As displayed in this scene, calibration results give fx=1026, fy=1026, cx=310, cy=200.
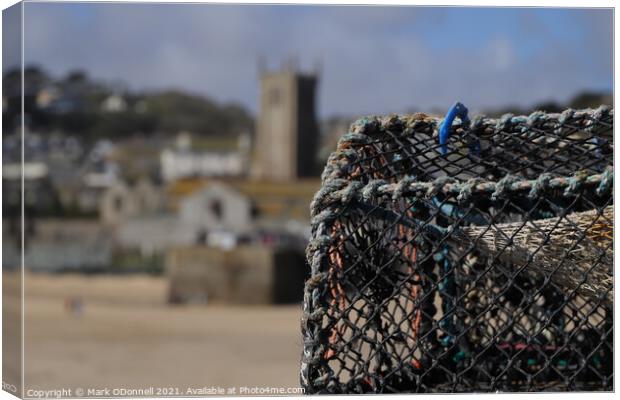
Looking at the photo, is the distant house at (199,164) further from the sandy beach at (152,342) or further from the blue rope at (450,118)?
the blue rope at (450,118)

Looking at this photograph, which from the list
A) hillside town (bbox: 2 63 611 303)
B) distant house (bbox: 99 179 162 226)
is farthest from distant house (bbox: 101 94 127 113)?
distant house (bbox: 99 179 162 226)

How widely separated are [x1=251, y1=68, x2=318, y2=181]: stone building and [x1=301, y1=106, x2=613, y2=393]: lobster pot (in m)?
63.7

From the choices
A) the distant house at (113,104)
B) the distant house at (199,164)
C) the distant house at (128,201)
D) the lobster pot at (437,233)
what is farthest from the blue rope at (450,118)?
the distant house at (113,104)

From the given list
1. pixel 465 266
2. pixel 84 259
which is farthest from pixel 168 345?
pixel 84 259

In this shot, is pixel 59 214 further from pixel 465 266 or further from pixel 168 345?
pixel 465 266

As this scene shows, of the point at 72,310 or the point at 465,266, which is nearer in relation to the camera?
the point at 465,266

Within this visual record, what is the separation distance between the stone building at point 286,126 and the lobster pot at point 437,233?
2508 inches

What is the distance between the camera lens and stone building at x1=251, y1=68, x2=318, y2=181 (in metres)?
68.5

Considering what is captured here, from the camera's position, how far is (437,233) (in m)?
2.91

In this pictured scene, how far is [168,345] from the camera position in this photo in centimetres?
2170

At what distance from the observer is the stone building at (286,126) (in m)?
68.5

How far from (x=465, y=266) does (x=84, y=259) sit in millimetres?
41364

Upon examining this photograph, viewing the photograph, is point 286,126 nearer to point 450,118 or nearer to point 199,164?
point 199,164

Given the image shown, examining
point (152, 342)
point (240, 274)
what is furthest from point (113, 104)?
point (152, 342)
